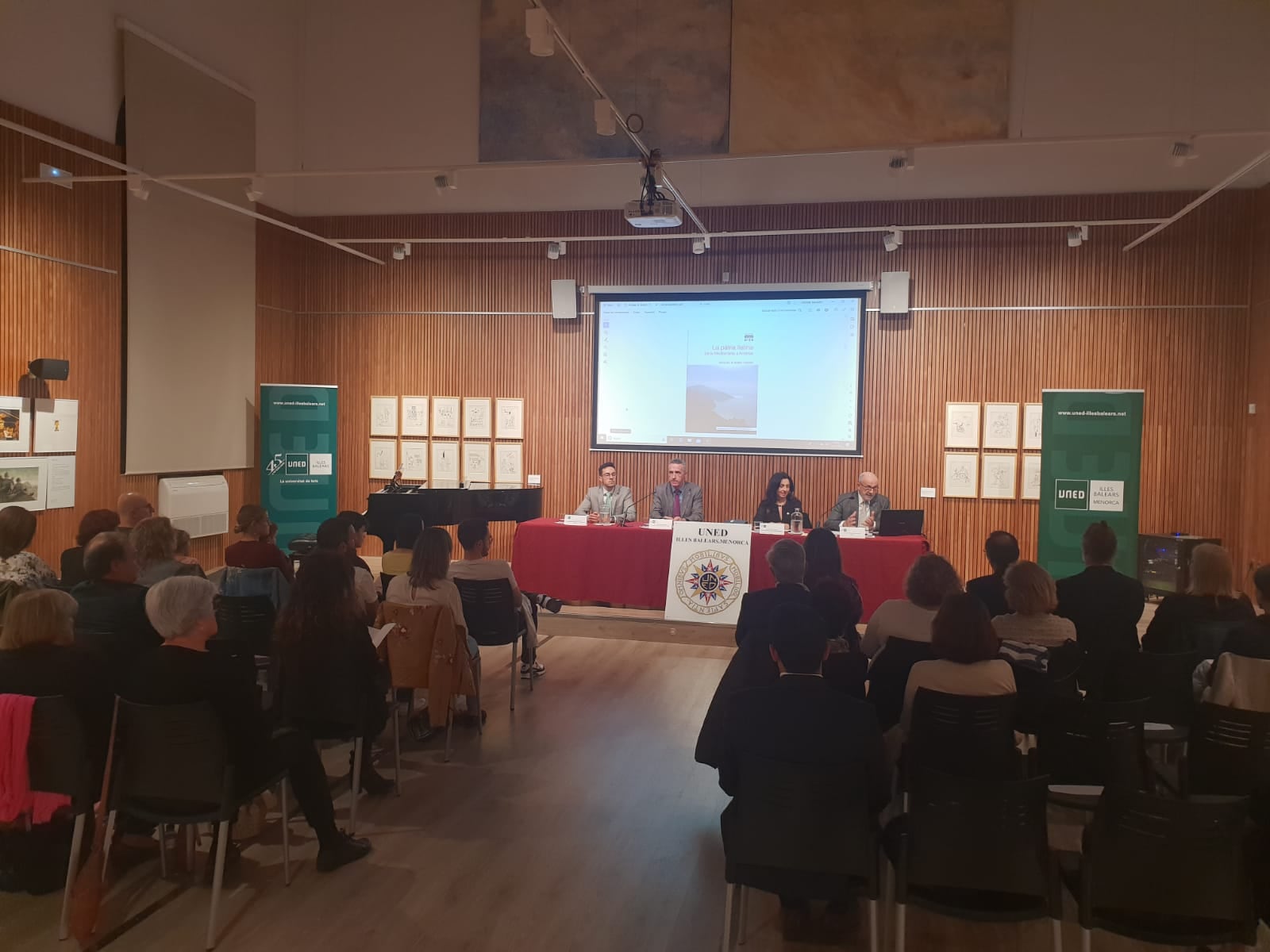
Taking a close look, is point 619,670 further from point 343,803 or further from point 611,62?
point 611,62

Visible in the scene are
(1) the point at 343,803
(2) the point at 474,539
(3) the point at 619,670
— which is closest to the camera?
(1) the point at 343,803

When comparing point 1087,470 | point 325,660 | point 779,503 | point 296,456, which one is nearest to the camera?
point 325,660

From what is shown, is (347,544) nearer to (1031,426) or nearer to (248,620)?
(248,620)

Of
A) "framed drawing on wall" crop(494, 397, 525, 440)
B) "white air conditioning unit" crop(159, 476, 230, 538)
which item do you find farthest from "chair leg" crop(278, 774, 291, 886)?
"framed drawing on wall" crop(494, 397, 525, 440)

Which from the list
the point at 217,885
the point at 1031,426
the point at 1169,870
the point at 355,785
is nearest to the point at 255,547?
the point at 355,785

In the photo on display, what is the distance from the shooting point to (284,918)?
3.18m

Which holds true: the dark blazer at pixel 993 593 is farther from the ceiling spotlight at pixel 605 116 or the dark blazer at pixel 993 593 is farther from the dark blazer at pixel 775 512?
the ceiling spotlight at pixel 605 116

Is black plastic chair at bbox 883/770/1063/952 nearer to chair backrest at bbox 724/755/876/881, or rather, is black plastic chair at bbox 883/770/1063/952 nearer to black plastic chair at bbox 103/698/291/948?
chair backrest at bbox 724/755/876/881

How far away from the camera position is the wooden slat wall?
921cm

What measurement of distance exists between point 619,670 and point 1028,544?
5422 millimetres

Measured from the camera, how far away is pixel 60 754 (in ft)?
9.66

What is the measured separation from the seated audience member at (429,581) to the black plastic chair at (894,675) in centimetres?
204

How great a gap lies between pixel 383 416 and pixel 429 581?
282 inches

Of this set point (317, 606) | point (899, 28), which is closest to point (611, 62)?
point (899, 28)
